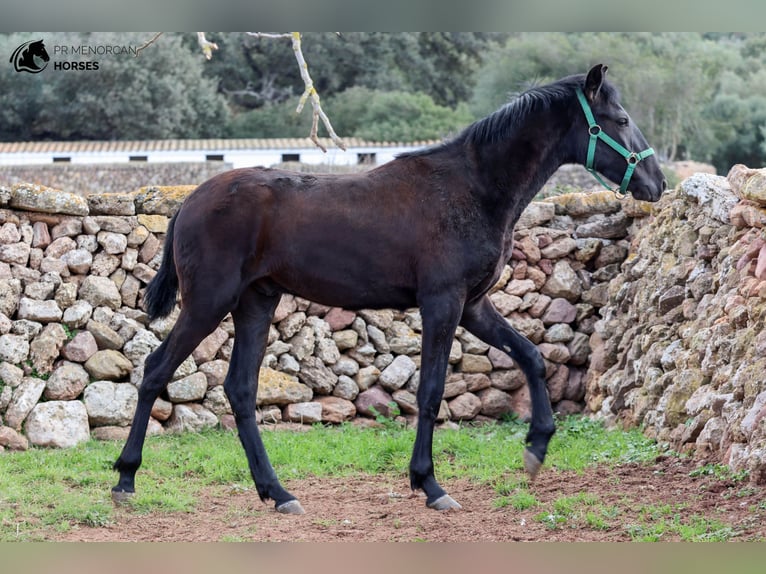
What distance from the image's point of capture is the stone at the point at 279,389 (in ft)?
26.9

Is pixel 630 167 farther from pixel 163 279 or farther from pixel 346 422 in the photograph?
pixel 346 422

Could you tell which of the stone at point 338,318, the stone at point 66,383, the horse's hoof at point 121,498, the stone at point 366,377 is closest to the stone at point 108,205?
the stone at point 66,383

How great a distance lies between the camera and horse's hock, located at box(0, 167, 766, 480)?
712 cm

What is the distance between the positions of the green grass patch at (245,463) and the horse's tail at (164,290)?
1.15 metres

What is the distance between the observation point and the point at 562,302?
352 inches

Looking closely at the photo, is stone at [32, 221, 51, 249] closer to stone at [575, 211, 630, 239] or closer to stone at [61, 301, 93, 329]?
stone at [61, 301, 93, 329]

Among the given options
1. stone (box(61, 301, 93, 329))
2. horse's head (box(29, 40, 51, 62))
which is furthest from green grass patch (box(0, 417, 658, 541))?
horse's head (box(29, 40, 51, 62))

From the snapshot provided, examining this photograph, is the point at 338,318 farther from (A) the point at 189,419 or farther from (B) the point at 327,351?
(A) the point at 189,419

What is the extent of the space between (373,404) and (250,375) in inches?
99.6

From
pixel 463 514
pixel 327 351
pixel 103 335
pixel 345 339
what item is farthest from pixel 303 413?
pixel 463 514

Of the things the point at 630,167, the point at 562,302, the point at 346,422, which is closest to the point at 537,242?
the point at 562,302

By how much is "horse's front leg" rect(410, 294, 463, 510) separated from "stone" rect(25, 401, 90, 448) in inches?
122

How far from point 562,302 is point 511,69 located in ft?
113

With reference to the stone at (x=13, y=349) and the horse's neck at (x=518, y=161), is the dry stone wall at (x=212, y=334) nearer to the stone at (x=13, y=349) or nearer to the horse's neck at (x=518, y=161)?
the stone at (x=13, y=349)
